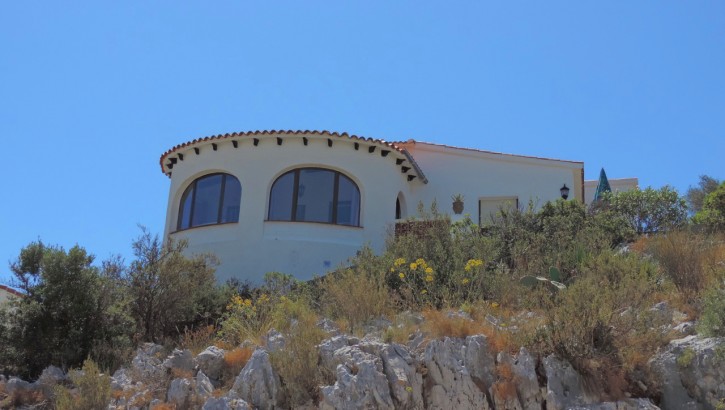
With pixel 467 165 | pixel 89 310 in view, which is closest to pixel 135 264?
pixel 89 310

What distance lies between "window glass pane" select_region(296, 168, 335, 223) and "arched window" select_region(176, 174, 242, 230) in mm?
1544

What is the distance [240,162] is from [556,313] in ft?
35.3

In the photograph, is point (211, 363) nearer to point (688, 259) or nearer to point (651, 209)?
point (688, 259)

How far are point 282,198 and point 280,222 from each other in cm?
70

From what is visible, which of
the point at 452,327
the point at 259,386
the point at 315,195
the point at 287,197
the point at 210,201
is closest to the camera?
the point at 259,386

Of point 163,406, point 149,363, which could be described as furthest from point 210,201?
point 163,406

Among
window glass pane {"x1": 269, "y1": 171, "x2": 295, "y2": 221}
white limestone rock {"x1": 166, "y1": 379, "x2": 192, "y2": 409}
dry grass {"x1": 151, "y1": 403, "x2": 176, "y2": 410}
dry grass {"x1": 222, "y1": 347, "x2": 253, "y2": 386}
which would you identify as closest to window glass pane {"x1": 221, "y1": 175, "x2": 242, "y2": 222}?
window glass pane {"x1": 269, "y1": 171, "x2": 295, "y2": 221}

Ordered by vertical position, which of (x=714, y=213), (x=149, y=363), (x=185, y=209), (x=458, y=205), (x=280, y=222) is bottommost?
(x=149, y=363)

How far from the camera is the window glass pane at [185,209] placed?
17864mm

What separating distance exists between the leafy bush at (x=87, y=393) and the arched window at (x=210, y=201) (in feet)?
28.3

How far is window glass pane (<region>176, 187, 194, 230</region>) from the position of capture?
703 inches

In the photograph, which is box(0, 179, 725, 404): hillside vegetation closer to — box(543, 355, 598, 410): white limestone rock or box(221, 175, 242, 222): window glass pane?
box(543, 355, 598, 410): white limestone rock

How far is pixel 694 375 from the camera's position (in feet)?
24.0

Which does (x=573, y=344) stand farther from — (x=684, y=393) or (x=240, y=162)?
(x=240, y=162)
